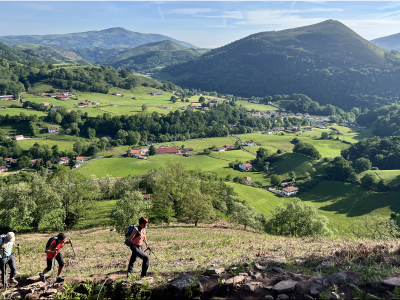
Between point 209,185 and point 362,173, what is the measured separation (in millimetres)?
76492

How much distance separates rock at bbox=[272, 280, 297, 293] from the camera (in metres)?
8.45

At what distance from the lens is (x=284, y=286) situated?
8.62 meters

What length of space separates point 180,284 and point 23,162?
118392 millimetres

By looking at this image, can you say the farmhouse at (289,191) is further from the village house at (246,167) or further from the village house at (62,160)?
the village house at (62,160)

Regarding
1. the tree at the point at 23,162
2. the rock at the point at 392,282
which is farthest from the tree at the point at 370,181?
the tree at the point at 23,162

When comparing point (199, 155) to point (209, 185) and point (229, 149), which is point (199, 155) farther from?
point (209, 185)

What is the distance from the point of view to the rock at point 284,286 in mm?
8453

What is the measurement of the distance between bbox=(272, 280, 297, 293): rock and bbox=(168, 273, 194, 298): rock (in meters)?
3.18

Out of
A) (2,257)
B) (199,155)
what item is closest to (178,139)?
(199,155)

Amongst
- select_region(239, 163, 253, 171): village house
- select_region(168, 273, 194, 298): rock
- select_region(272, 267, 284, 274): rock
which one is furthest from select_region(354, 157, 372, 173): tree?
select_region(168, 273, 194, 298): rock

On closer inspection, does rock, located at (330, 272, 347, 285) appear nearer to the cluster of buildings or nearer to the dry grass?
the dry grass

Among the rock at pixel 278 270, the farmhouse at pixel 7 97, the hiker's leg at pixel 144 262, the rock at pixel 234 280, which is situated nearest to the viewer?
the rock at pixel 234 280

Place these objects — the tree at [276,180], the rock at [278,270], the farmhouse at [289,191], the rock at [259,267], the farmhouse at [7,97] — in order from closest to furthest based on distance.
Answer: the rock at [278,270], the rock at [259,267], the farmhouse at [289,191], the tree at [276,180], the farmhouse at [7,97]

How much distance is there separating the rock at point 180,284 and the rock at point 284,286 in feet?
10.4
